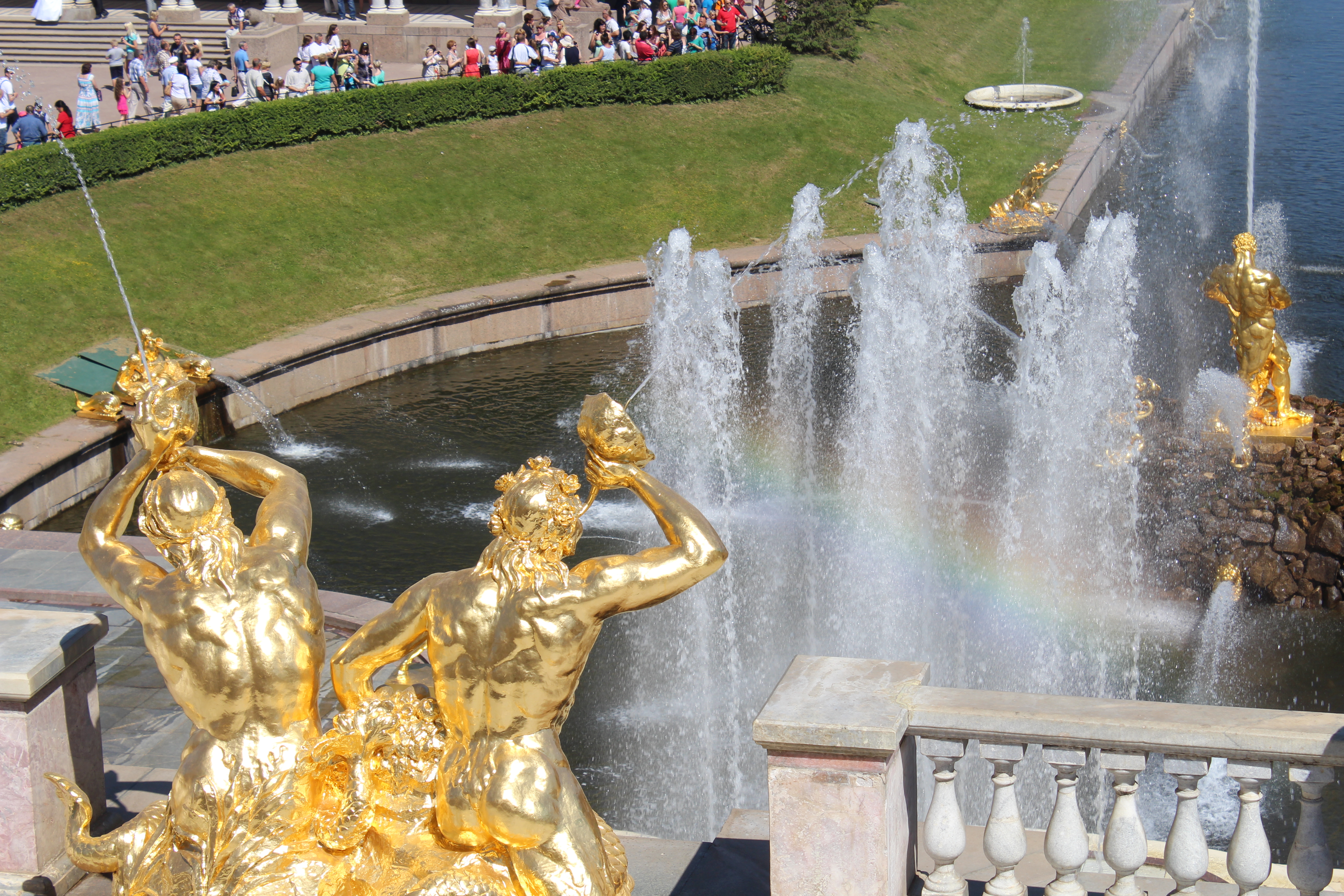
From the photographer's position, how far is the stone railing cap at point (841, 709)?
4.11 metres

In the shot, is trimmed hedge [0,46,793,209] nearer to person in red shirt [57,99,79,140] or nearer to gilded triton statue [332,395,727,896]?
person in red shirt [57,99,79,140]

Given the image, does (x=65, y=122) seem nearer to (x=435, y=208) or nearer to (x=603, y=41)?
(x=435, y=208)

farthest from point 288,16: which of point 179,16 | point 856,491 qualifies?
point 856,491

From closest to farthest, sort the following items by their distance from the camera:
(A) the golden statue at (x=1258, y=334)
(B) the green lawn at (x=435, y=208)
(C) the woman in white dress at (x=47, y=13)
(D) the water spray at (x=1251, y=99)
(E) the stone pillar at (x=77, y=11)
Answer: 1. (A) the golden statue at (x=1258, y=334)
2. (B) the green lawn at (x=435, y=208)
3. (D) the water spray at (x=1251, y=99)
4. (C) the woman in white dress at (x=47, y=13)
5. (E) the stone pillar at (x=77, y=11)

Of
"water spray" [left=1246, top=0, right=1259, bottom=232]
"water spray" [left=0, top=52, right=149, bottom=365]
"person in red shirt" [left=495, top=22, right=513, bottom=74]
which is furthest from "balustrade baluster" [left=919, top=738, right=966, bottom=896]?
"person in red shirt" [left=495, top=22, right=513, bottom=74]

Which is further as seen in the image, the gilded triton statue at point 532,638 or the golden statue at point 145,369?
the golden statue at point 145,369

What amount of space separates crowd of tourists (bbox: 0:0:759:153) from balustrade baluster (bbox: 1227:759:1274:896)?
2125 centimetres

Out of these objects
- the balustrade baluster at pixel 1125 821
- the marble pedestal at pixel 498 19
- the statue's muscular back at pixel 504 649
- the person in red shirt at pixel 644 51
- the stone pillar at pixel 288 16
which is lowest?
the balustrade baluster at pixel 1125 821

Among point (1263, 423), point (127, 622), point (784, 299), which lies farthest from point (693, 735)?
point (784, 299)

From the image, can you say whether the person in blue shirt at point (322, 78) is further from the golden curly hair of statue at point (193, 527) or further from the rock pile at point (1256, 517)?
the golden curly hair of statue at point (193, 527)

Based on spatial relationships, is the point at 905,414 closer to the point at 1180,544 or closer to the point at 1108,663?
the point at 1180,544

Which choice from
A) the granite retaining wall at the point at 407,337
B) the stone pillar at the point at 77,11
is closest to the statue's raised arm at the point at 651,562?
the granite retaining wall at the point at 407,337

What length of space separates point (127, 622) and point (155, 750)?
2.25 metres

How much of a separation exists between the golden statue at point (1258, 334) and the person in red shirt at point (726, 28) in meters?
17.7
